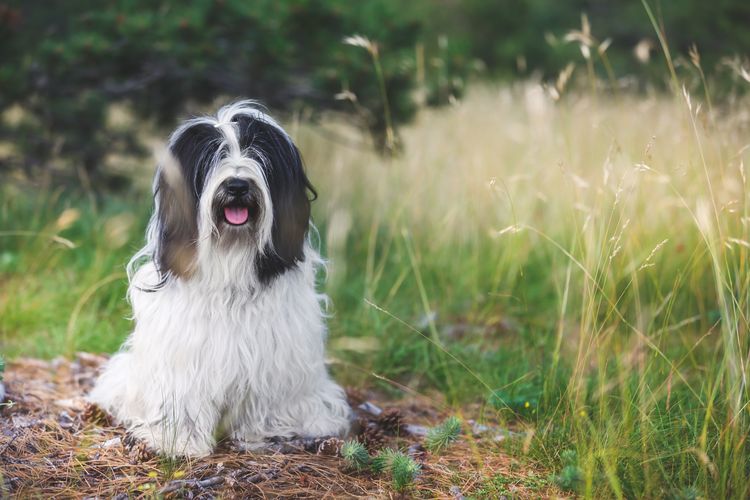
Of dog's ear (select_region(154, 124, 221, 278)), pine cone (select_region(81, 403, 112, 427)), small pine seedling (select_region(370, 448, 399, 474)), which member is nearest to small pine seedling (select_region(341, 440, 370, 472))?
small pine seedling (select_region(370, 448, 399, 474))

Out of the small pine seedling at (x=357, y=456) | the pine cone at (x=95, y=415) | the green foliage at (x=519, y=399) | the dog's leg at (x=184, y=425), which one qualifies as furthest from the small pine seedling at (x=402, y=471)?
the pine cone at (x=95, y=415)

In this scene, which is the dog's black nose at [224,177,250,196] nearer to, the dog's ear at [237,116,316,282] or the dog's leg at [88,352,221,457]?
the dog's ear at [237,116,316,282]

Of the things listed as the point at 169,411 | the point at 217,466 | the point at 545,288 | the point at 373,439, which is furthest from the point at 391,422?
the point at 545,288

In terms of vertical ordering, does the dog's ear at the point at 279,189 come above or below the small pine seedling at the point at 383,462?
above

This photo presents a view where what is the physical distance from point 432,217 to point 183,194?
3065mm

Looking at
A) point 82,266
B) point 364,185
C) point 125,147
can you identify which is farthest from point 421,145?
point 82,266

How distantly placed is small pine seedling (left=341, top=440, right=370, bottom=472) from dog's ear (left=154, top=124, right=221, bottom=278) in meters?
0.90

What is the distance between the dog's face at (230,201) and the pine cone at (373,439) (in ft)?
2.64

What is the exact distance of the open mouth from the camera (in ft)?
9.05

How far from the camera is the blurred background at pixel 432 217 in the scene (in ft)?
9.85

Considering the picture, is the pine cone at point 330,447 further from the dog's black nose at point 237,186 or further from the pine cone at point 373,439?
the dog's black nose at point 237,186

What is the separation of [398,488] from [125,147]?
415 centimetres

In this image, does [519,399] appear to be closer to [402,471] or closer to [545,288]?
[402,471]

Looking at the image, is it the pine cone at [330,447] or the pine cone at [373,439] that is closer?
the pine cone at [330,447]
